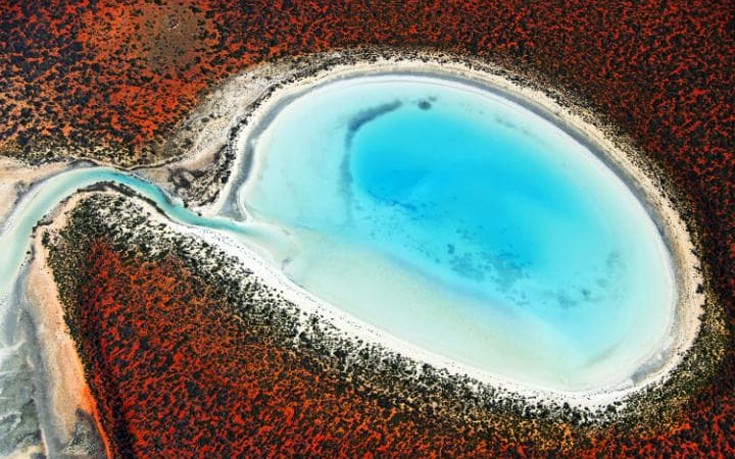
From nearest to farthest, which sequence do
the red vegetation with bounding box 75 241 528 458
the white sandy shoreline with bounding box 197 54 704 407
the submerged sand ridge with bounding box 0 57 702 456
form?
the red vegetation with bounding box 75 241 528 458
the white sandy shoreline with bounding box 197 54 704 407
the submerged sand ridge with bounding box 0 57 702 456

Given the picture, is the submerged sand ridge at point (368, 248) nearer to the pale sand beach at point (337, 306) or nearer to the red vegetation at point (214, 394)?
the pale sand beach at point (337, 306)

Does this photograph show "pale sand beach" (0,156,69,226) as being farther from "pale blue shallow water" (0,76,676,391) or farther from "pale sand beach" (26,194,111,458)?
"pale sand beach" (26,194,111,458)

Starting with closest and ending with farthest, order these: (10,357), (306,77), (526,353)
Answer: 1. (10,357)
2. (526,353)
3. (306,77)

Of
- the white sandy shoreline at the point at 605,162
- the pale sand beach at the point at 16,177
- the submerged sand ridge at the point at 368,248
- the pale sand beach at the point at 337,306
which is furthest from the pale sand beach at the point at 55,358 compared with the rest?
the white sandy shoreline at the point at 605,162

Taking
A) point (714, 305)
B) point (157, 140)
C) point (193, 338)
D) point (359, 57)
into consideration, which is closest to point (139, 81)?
point (157, 140)

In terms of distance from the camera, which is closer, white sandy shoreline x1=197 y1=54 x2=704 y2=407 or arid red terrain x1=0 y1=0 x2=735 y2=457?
arid red terrain x1=0 y1=0 x2=735 y2=457

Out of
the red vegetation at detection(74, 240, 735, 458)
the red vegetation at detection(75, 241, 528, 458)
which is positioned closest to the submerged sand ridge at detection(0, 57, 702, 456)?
the red vegetation at detection(74, 240, 735, 458)

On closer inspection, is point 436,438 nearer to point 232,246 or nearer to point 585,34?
point 232,246
